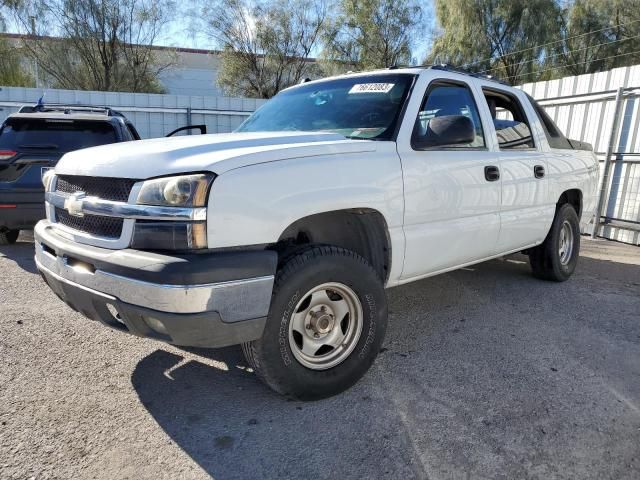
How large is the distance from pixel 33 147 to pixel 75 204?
13.1 feet

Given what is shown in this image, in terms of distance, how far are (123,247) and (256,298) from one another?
694 mm

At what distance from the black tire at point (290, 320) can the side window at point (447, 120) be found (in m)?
1.02

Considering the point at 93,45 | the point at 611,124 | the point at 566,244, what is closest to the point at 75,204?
the point at 566,244

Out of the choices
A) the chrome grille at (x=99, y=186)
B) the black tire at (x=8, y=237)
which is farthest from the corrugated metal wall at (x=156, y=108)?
the chrome grille at (x=99, y=186)

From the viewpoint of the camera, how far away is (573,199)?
5527mm

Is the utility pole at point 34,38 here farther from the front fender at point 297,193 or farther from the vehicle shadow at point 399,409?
the front fender at point 297,193

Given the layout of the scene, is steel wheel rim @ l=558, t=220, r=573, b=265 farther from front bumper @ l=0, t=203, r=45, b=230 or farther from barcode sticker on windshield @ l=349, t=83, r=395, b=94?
front bumper @ l=0, t=203, r=45, b=230

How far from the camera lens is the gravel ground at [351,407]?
2.29 m

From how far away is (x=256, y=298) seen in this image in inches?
93.3

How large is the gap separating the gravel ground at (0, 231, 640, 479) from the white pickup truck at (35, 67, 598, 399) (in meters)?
0.32

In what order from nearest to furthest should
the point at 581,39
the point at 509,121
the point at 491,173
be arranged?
the point at 491,173 → the point at 509,121 → the point at 581,39

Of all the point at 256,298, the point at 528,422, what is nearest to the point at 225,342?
the point at 256,298

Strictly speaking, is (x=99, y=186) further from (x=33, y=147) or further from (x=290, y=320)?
(x=33, y=147)

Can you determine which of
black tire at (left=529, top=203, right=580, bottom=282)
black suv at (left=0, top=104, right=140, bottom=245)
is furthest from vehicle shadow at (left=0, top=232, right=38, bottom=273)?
black tire at (left=529, top=203, right=580, bottom=282)
